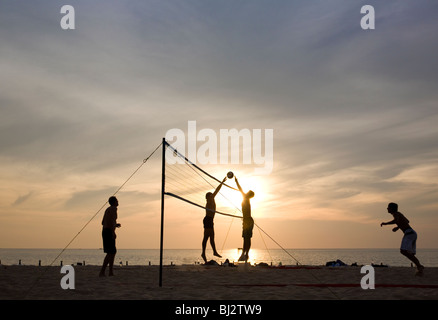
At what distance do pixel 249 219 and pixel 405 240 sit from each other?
4920 mm

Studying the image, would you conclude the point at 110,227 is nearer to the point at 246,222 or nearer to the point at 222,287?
the point at 222,287

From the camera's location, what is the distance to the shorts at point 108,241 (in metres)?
13.0

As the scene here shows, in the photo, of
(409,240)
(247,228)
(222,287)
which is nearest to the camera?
(222,287)

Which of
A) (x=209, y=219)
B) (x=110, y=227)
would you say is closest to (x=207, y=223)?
(x=209, y=219)

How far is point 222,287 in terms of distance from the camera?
10812mm

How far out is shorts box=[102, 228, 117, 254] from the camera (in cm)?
1298

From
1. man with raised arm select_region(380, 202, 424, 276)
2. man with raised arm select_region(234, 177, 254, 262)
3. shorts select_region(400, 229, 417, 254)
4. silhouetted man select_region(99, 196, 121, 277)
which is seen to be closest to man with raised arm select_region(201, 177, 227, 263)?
man with raised arm select_region(234, 177, 254, 262)

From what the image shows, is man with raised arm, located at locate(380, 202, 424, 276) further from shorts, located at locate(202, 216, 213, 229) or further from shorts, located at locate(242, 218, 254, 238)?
shorts, located at locate(202, 216, 213, 229)

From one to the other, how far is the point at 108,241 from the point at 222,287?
12.7 feet

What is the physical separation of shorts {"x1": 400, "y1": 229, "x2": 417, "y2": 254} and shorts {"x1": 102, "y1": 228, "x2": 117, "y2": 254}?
807 cm
